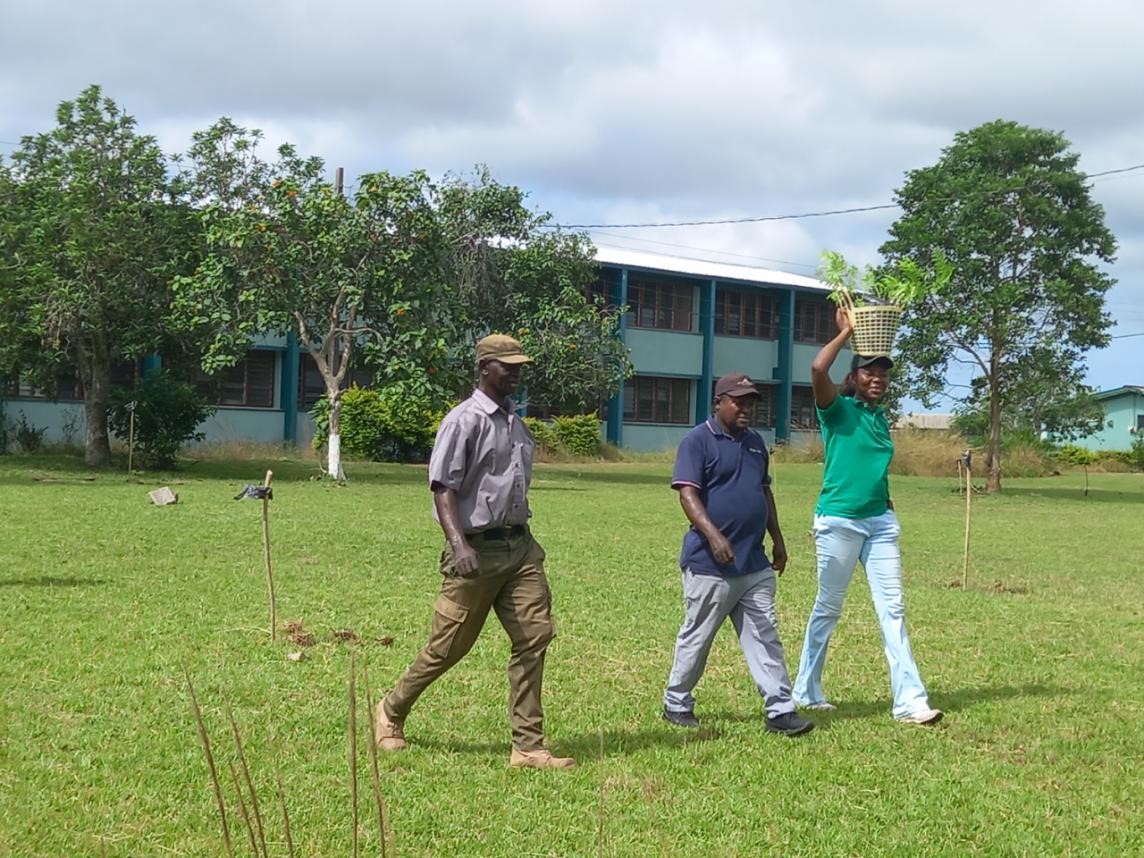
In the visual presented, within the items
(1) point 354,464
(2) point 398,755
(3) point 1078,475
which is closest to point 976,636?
(2) point 398,755

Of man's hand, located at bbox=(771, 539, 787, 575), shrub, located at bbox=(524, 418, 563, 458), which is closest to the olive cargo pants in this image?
man's hand, located at bbox=(771, 539, 787, 575)

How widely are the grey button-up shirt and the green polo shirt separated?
1.92 metres

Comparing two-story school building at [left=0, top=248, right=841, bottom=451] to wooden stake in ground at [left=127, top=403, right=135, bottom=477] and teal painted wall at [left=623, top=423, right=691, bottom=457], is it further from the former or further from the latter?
wooden stake in ground at [left=127, top=403, right=135, bottom=477]

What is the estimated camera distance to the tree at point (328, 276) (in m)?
27.6

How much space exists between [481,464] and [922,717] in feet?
9.31

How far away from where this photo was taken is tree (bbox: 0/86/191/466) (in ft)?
91.1

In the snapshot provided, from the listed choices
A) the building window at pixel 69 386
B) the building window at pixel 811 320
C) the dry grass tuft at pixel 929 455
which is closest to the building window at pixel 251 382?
the building window at pixel 69 386

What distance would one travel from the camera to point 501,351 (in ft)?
20.9

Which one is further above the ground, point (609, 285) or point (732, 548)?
point (609, 285)

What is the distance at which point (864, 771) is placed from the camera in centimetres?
641

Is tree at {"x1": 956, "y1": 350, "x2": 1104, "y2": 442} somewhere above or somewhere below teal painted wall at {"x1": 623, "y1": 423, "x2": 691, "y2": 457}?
above

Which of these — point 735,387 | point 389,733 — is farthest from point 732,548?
point 389,733

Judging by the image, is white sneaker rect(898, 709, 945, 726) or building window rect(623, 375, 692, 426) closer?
white sneaker rect(898, 709, 945, 726)

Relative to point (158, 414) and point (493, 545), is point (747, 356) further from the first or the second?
point (493, 545)
